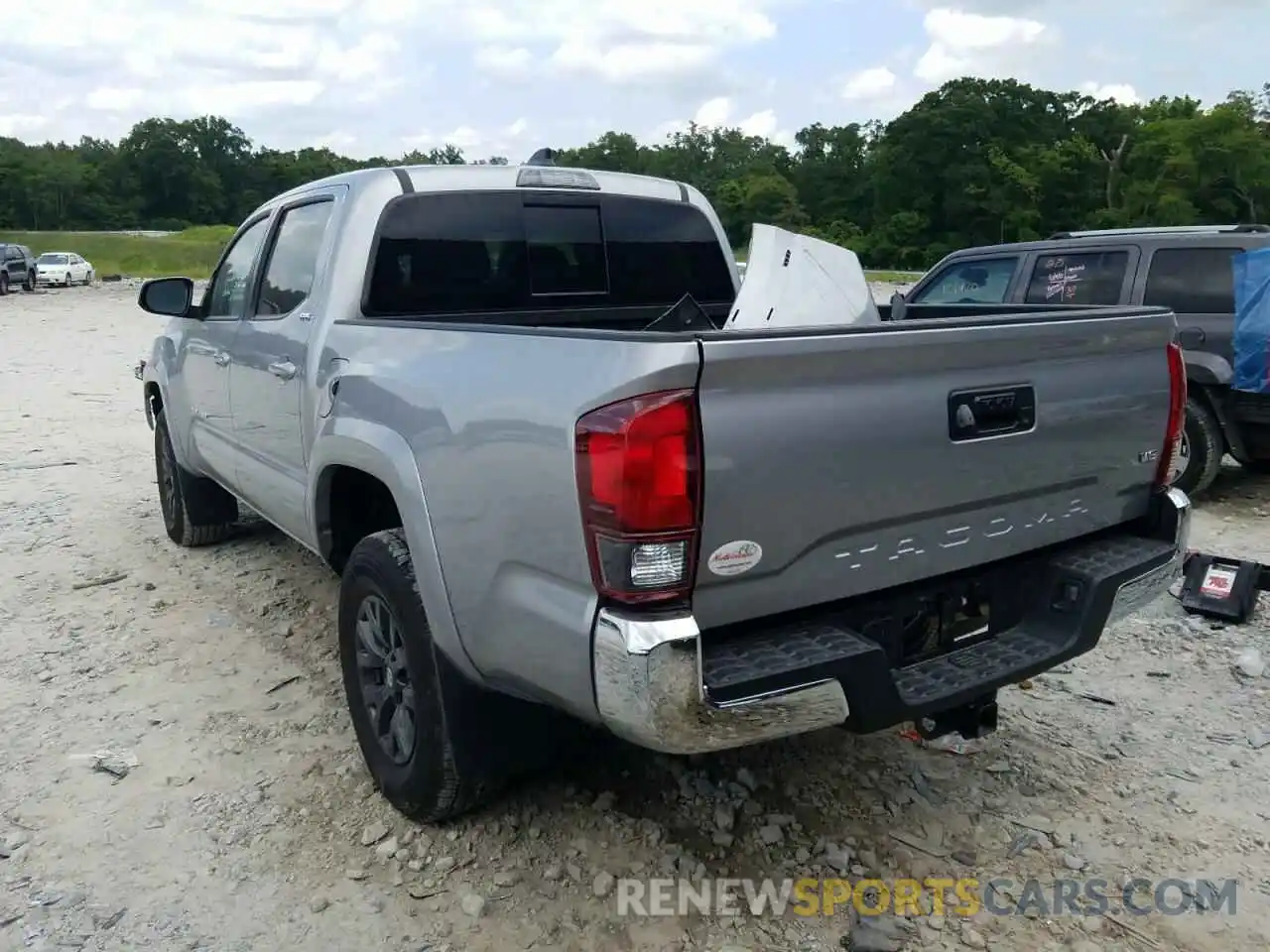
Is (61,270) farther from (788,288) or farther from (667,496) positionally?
(667,496)

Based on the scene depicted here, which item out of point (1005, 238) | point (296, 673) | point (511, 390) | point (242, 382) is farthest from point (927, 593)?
point (1005, 238)

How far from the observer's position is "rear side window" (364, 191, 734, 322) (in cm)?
380

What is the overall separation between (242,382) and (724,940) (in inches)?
120

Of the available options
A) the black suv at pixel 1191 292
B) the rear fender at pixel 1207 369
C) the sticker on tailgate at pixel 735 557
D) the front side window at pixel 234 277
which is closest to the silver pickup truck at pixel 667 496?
the sticker on tailgate at pixel 735 557

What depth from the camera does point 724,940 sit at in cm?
269

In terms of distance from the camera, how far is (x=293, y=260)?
4.21 metres

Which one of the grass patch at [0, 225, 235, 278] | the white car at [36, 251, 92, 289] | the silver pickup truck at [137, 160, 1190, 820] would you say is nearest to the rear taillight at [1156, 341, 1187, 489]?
the silver pickup truck at [137, 160, 1190, 820]

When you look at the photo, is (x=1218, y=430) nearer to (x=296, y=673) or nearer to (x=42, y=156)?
(x=296, y=673)

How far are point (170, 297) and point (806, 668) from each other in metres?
3.93

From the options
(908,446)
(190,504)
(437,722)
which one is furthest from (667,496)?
(190,504)

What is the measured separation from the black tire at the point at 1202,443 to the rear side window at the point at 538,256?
3.93 meters

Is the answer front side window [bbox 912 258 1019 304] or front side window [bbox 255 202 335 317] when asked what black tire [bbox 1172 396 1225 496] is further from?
front side window [bbox 255 202 335 317]

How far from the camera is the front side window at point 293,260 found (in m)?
3.98

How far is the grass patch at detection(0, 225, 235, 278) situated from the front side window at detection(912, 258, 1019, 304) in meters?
48.7
